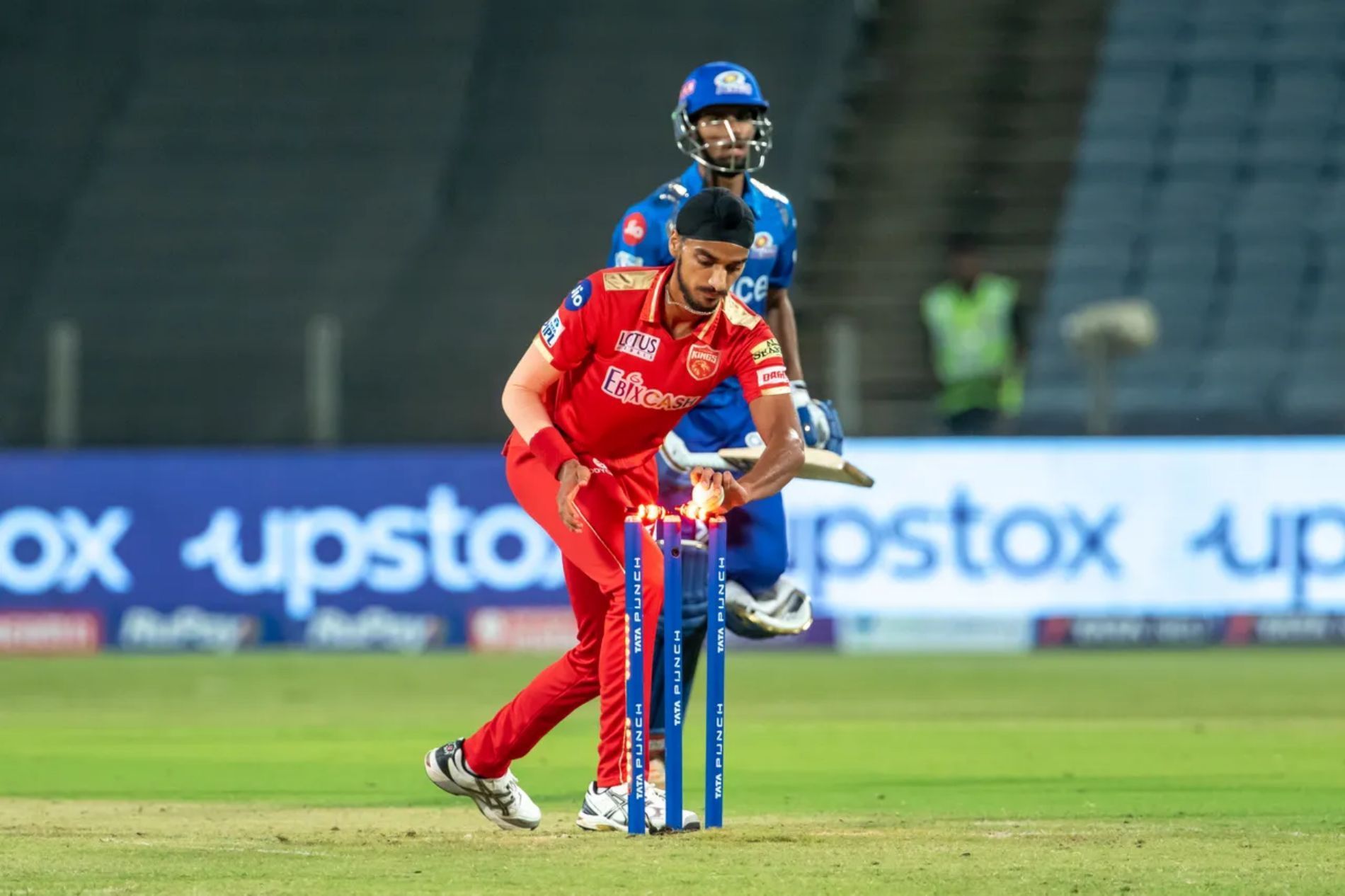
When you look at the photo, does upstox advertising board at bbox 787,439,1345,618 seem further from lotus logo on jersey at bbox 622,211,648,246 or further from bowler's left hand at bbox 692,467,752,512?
bowler's left hand at bbox 692,467,752,512

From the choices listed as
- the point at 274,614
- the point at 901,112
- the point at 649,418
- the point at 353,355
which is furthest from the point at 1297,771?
the point at 901,112

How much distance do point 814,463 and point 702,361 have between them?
124cm

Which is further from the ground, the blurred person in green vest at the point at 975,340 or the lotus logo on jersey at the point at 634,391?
the blurred person in green vest at the point at 975,340

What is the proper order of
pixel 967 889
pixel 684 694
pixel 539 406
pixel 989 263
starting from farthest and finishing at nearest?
pixel 989 263 < pixel 684 694 < pixel 539 406 < pixel 967 889

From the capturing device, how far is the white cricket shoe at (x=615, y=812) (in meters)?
7.00

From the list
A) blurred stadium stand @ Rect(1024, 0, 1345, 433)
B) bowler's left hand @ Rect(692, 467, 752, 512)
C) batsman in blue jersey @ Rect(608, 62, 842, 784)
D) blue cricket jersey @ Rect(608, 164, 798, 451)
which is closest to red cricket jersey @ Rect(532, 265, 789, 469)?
bowler's left hand @ Rect(692, 467, 752, 512)

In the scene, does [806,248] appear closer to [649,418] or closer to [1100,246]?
[1100,246]

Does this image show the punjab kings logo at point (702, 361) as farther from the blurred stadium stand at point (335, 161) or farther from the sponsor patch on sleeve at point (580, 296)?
the blurred stadium stand at point (335, 161)

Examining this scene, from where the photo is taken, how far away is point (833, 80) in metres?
24.7

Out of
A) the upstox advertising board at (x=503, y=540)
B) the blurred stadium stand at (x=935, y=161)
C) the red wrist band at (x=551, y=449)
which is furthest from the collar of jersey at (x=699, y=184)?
the blurred stadium stand at (x=935, y=161)

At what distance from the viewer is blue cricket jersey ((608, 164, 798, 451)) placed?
7.98 metres

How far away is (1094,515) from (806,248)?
7399 mm

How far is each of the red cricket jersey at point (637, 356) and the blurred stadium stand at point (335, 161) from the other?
12.9 m

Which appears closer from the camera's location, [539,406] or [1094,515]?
[539,406]
